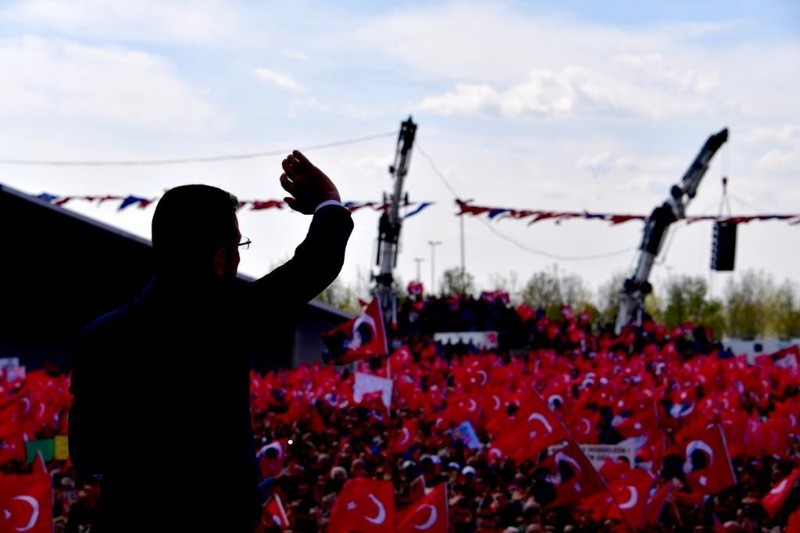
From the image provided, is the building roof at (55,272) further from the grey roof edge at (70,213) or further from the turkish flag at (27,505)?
the turkish flag at (27,505)

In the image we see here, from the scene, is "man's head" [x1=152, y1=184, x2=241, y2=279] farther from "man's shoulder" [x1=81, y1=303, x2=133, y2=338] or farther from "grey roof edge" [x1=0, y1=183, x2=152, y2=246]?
"grey roof edge" [x1=0, y1=183, x2=152, y2=246]

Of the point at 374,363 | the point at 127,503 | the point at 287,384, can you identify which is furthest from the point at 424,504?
the point at 374,363

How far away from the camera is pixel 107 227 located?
2856 cm

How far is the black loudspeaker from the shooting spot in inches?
939

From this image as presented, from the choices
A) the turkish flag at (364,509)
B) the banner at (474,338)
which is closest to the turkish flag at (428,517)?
the turkish flag at (364,509)

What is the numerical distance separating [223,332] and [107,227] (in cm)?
2616

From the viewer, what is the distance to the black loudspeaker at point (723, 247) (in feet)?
78.2

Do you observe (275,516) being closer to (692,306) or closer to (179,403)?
(179,403)

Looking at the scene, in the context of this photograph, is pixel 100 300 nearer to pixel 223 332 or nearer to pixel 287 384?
pixel 287 384

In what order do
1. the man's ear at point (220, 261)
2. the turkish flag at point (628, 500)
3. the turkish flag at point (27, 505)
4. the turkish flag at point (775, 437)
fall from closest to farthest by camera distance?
the man's ear at point (220, 261), the turkish flag at point (27, 505), the turkish flag at point (628, 500), the turkish flag at point (775, 437)

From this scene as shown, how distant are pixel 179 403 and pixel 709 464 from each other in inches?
310

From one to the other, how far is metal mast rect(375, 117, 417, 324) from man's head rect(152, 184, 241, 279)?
2356cm

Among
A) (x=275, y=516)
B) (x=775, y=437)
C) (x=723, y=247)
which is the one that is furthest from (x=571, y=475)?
(x=723, y=247)

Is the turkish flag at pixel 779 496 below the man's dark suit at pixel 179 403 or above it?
below
